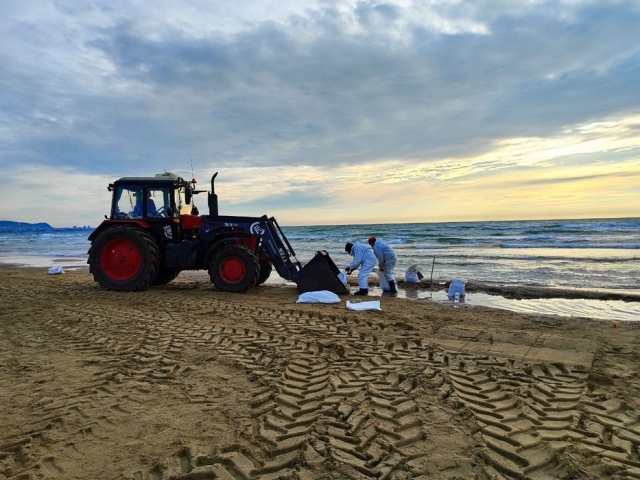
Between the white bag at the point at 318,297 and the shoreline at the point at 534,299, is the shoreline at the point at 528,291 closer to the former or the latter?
the shoreline at the point at 534,299

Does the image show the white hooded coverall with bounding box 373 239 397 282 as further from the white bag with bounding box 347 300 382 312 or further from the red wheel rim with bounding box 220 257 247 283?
the red wheel rim with bounding box 220 257 247 283

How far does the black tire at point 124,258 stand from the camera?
911 centimetres

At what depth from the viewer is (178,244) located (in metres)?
9.46

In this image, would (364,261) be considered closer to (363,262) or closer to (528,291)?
(363,262)

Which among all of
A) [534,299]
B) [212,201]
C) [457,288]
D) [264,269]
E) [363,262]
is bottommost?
[534,299]

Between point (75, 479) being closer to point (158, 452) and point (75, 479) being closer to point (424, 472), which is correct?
point (158, 452)

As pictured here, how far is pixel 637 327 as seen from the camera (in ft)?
20.4

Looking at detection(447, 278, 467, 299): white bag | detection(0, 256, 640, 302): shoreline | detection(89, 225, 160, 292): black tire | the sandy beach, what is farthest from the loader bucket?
detection(89, 225, 160, 292): black tire

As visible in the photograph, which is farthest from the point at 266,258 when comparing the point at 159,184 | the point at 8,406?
the point at 8,406

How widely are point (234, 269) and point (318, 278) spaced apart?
5.95ft

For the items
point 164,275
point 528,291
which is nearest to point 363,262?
point 528,291

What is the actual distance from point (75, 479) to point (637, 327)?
7.03 m

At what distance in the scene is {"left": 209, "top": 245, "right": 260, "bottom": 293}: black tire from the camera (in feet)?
30.0

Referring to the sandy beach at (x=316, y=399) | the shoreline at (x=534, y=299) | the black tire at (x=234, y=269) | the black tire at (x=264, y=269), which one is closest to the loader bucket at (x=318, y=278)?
the shoreline at (x=534, y=299)
